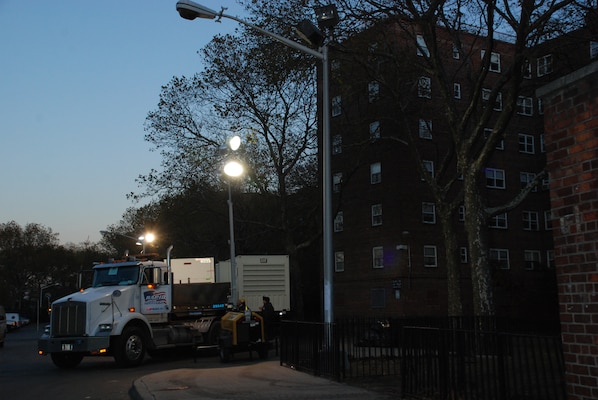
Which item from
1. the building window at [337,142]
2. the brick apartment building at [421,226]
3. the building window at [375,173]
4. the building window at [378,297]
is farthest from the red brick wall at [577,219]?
the building window at [375,173]

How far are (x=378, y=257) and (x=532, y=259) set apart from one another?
1299cm

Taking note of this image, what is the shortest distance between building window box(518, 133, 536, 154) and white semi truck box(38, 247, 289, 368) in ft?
101

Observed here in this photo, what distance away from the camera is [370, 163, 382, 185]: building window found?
4072 cm

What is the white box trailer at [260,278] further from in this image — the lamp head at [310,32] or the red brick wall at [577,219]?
the red brick wall at [577,219]

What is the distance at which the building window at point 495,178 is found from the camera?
143 feet

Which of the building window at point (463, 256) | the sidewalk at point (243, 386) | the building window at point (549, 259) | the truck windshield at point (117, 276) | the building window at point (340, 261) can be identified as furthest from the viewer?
the building window at point (549, 259)

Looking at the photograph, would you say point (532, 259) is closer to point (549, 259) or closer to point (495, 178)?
point (549, 259)

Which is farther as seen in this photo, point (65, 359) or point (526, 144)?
point (526, 144)

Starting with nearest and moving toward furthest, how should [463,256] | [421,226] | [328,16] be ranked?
1. [328,16]
2. [421,226]
3. [463,256]

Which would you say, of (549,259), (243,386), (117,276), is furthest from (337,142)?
(243,386)

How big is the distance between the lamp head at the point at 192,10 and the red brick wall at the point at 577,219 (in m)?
10.2

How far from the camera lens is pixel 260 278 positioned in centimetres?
2836

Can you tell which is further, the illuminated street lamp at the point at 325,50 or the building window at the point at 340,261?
the building window at the point at 340,261

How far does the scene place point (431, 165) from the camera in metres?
41.8
